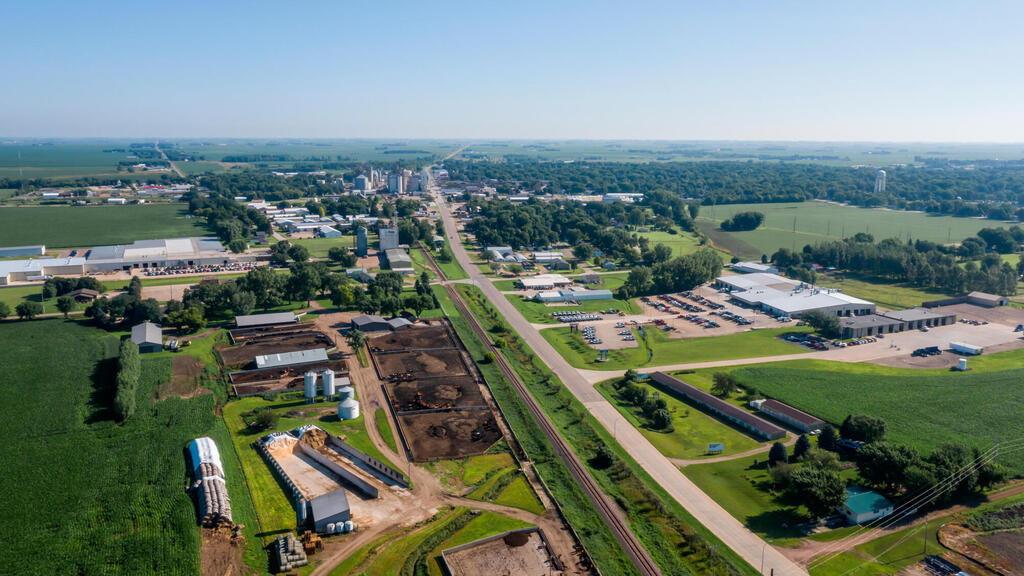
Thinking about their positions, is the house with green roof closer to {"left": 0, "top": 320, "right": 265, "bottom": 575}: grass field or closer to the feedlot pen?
the feedlot pen

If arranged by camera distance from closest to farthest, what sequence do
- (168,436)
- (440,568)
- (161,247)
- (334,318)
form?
(440,568), (168,436), (334,318), (161,247)

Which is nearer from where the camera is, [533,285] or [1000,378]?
[1000,378]

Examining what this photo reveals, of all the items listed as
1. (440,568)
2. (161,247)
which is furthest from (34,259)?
(440,568)

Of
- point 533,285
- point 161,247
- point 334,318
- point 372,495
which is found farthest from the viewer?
point 161,247

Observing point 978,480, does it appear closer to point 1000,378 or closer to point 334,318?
point 1000,378

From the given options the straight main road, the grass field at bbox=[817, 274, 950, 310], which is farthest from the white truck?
the straight main road

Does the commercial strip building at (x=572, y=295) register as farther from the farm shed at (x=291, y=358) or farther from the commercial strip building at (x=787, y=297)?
Answer: the farm shed at (x=291, y=358)
